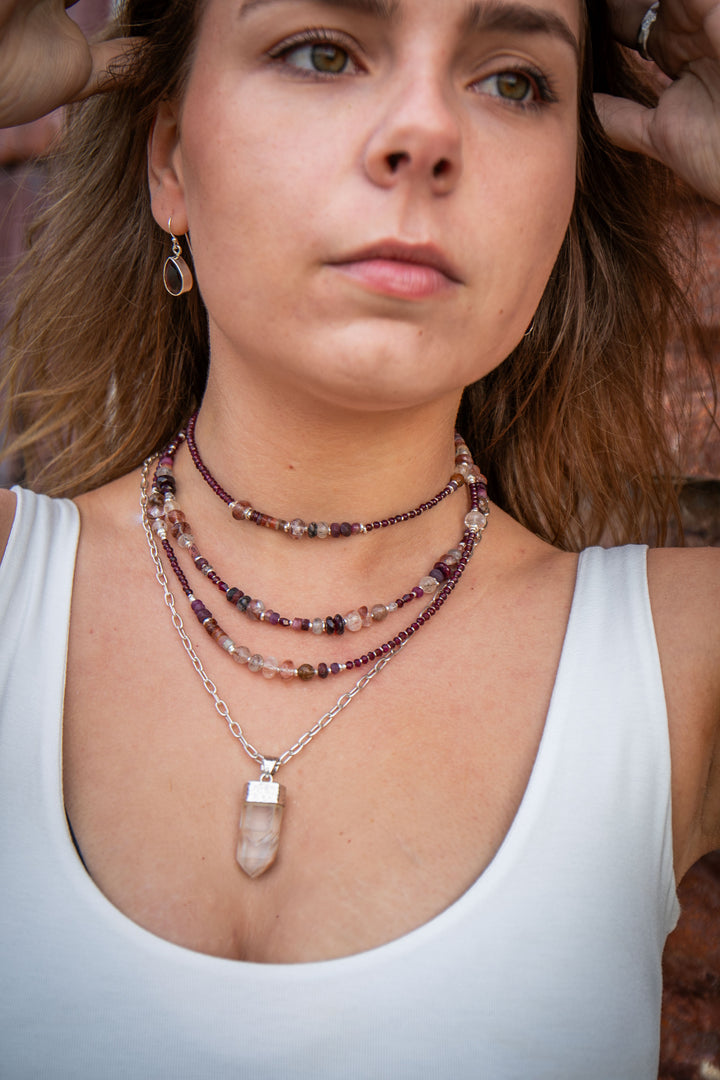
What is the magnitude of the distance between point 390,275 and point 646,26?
884 millimetres

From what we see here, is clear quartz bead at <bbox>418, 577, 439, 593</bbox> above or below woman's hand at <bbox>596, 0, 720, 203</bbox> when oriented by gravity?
below

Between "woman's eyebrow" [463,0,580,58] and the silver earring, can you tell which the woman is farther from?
the silver earring

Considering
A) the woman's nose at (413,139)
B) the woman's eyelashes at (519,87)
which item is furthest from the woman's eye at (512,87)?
the woman's nose at (413,139)

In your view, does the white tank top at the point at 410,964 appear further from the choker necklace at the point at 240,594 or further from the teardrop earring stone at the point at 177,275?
the teardrop earring stone at the point at 177,275

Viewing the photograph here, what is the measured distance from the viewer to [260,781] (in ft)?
4.97

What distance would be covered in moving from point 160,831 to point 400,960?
39cm

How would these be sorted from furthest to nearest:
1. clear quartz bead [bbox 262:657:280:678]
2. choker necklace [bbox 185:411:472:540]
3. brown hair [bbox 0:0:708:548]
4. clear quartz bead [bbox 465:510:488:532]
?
brown hair [bbox 0:0:708:548] < clear quartz bead [bbox 465:510:488:532] < choker necklace [bbox 185:411:472:540] < clear quartz bead [bbox 262:657:280:678]

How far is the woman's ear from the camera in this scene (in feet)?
5.84

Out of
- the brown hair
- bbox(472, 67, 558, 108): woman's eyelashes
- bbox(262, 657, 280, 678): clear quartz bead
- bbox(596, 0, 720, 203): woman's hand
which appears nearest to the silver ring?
bbox(596, 0, 720, 203): woman's hand

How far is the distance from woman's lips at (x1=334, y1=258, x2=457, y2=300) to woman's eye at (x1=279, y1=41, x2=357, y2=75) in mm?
307

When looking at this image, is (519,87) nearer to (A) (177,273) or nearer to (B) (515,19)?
(B) (515,19)

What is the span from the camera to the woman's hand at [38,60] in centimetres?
162

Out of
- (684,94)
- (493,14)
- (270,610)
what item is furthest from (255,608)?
(684,94)

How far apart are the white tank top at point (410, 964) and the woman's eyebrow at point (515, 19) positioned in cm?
102
